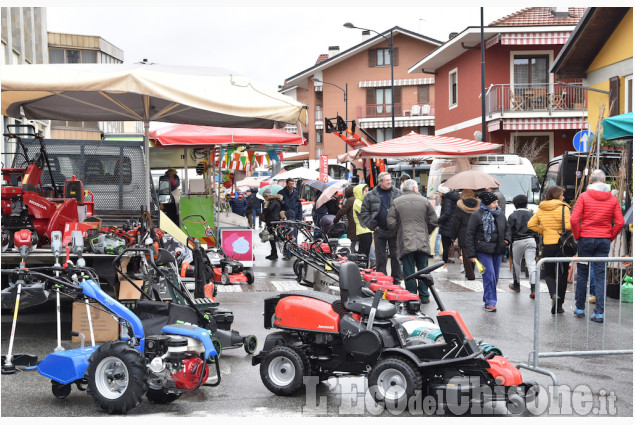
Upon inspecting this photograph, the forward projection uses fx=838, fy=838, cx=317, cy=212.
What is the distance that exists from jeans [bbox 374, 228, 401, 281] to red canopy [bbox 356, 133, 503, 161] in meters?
5.83

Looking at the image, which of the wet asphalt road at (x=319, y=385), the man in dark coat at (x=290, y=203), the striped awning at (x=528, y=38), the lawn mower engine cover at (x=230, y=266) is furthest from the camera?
the striped awning at (x=528, y=38)

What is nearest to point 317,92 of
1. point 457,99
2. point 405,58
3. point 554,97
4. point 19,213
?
point 405,58

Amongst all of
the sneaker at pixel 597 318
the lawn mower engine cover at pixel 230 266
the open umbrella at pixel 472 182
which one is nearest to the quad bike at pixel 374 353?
the lawn mower engine cover at pixel 230 266

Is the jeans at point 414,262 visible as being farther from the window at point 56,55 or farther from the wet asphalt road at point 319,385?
the window at point 56,55

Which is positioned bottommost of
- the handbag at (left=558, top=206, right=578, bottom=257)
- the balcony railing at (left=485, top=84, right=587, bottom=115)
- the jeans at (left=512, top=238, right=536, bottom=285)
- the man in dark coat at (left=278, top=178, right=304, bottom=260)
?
the jeans at (left=512, top=238, right=536, bottom=285)

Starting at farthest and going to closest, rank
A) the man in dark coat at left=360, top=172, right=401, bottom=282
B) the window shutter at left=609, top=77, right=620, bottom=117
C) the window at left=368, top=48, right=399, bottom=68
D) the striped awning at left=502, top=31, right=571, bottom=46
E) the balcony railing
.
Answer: the window at left=368, top=48, right=399, bottom=68, the balcony railing, the striped awning at left=502, top=31, right=571, bottom=46, the window shutter at left=609, top=77, right=620, bottom=117, the man in dark coat at left=360, top=172, right=401, bottom=282

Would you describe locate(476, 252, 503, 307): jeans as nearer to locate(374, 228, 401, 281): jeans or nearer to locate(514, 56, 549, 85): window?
locate(374, 228, 401, 281): jeans

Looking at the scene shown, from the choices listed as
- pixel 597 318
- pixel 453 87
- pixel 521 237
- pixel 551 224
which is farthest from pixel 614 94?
pixel 453 87

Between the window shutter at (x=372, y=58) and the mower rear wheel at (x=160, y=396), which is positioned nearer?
the mower rear wheel at (x=160, y=396)

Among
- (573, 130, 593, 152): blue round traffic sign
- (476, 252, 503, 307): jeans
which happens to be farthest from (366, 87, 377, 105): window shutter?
(476, 252, 503, 307): jeans

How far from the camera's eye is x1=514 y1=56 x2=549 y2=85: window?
36250mm

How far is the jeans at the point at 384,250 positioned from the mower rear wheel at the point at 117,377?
23.8ft

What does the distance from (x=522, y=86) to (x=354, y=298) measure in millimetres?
30909

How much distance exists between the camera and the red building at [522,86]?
3425 centimetres
